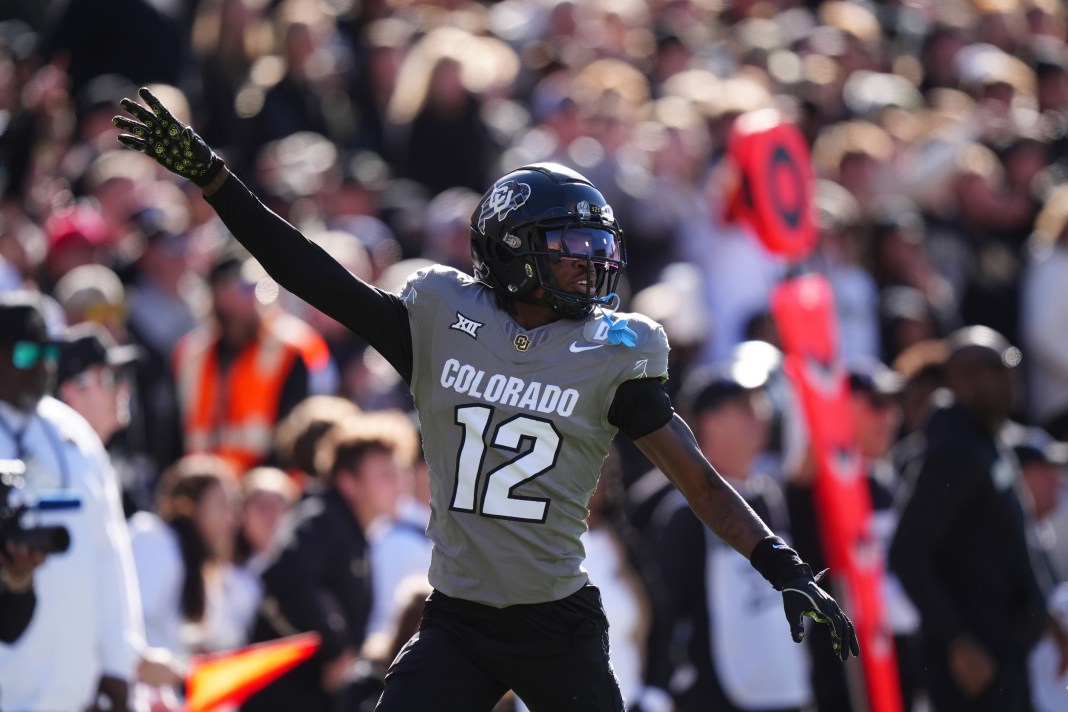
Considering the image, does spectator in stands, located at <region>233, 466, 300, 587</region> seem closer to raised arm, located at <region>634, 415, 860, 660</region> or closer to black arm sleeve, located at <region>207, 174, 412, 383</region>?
black arm sleeve, located at <region>207, 174, 412, 383</region>

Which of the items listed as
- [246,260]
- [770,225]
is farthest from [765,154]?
[246,260]

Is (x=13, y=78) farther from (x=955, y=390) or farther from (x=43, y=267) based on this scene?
(x=955, y=390)

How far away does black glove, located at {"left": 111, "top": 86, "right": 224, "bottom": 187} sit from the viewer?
4.48 metres

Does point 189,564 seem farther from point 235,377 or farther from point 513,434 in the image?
point 513,434

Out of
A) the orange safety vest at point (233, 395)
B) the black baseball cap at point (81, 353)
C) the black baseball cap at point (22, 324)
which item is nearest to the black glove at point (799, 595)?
the black baseball cap at point (22, 324)

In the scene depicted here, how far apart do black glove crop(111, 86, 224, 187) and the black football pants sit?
1.29m

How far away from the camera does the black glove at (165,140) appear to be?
448cm

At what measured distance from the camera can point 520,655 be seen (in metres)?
4.70

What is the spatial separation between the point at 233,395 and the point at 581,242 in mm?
4449

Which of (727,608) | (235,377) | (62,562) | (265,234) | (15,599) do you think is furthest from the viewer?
(235,377)

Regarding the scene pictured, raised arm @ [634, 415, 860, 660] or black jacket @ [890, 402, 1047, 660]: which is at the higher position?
raised arm @ [634, 415, 860, 660]

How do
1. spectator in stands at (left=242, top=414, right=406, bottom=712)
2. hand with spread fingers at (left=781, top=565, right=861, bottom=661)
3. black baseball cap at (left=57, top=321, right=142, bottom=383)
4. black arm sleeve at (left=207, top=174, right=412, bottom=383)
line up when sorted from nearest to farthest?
1. hand with spread fingers at (left=781, top=565, right=861, bottom=661)
2. black arm sleeve at (left=207, top=174, right=412, bottom=383)
3. black baseball cap at (left=57, top=321, right=142, bottom=383)
4. spectator in stands at (left=242, top=414, right=406, bottom=712)

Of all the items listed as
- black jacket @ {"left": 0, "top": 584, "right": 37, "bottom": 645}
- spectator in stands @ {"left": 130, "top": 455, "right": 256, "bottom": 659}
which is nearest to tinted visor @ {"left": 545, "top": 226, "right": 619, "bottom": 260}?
black jacket @ {"left": 0, "top": 584, "right": 37, "bottom": 645}

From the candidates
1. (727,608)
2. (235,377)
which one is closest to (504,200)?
(727,608)
